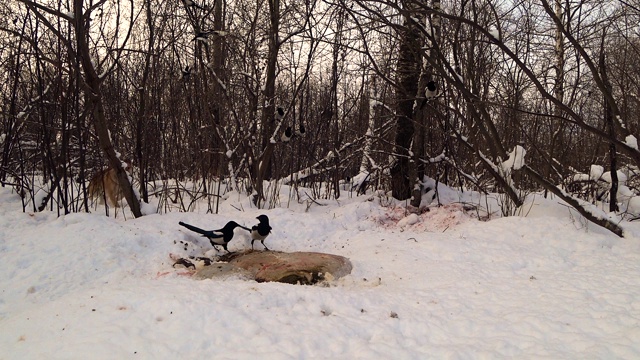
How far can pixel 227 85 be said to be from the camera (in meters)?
8.16

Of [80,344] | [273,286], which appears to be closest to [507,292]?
[273,286]

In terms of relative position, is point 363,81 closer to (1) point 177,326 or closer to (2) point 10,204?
(2) point 10,204

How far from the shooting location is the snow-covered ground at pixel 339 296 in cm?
245

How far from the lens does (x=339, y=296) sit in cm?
322

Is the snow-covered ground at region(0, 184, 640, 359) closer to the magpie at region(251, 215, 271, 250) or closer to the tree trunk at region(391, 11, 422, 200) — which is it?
the magpie at region(251, 215, 271, 250)

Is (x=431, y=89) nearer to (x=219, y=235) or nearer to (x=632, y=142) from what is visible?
(x=632, y=142)

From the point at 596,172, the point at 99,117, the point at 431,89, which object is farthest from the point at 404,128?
the point at 99,117

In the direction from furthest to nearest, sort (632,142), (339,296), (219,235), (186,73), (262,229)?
1. (186,73)
2. (632,142)
3. (262,229)
4. (219,235)
5. (339,296)

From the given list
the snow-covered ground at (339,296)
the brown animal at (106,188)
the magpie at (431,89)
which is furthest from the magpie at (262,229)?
the magpie at (431,89)

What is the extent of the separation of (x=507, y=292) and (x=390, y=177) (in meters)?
4.70

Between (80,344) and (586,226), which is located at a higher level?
(586,226)

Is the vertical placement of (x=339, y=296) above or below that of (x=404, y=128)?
below

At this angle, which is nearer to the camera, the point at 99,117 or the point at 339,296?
the point at 339,296

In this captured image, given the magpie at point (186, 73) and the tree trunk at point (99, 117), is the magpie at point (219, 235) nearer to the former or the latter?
the tree trunk at point (99, 117)
